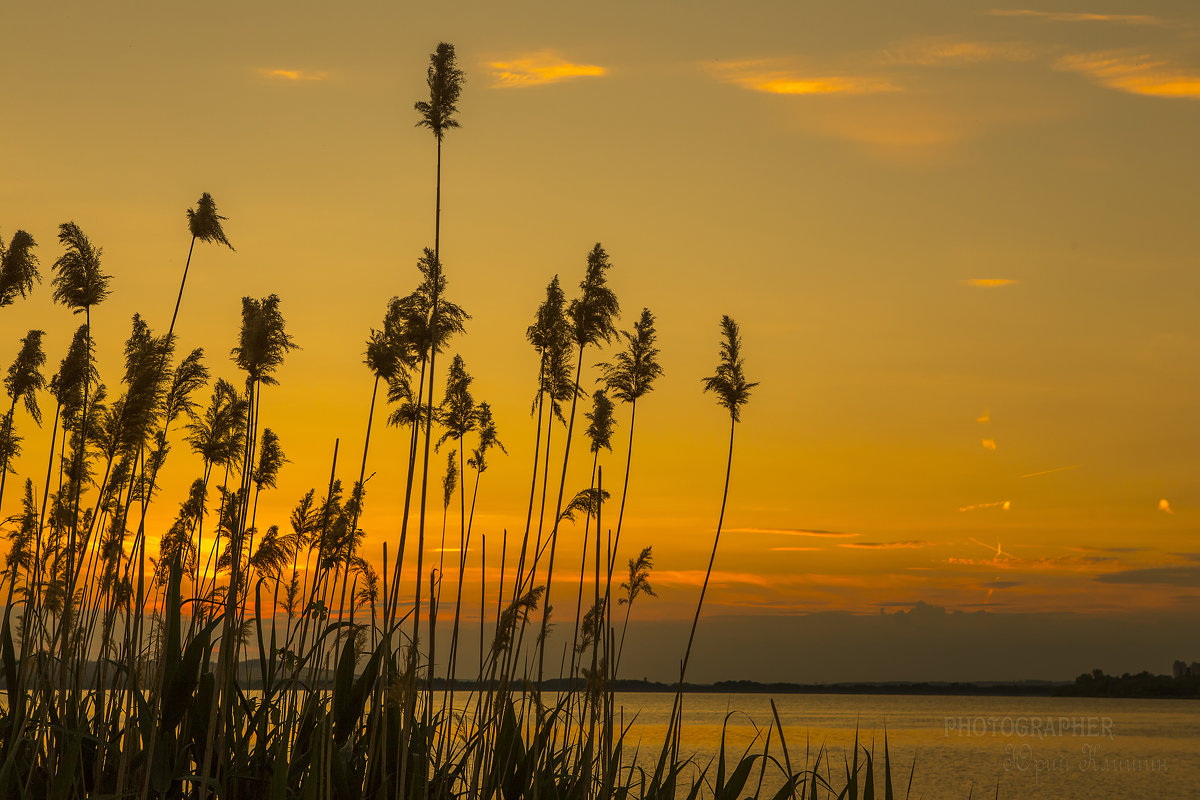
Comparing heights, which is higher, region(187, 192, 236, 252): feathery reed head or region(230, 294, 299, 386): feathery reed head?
region(187, 192, 236, 252): feathery reed head

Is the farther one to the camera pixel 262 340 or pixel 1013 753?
pixel 1013 753

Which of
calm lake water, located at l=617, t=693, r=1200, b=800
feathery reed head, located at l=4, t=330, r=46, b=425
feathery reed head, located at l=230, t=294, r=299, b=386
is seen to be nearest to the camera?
feathery reed head, located at l=230, t=294, r=299, b=386

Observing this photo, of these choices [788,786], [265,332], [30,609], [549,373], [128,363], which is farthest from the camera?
[549,373]

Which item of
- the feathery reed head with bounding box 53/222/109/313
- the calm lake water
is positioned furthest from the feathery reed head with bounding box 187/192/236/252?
the calm lake water

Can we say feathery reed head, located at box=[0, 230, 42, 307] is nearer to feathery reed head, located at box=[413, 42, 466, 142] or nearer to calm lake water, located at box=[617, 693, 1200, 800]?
feathery reed head, located at box=[413, 42, 466, 142]

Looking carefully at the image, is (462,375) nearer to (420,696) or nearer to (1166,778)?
(420,696)

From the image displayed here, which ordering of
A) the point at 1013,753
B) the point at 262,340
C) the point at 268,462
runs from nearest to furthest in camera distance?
the point at 262,340 → the point at 268,462 → the point at 1013,753

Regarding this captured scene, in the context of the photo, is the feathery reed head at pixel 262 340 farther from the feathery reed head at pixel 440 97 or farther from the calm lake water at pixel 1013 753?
the calm lake water at pixel 1013 753

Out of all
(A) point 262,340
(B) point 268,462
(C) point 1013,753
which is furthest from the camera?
(C) point 1013,753

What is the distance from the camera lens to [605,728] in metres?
4.55

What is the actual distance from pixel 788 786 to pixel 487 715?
1.41 m

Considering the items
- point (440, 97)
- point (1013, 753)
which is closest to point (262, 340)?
point (440, 97)

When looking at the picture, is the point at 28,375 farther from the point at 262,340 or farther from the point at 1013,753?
the point at 1013,753

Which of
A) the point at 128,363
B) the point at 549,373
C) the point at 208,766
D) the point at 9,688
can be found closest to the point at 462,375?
the point at 549,373
